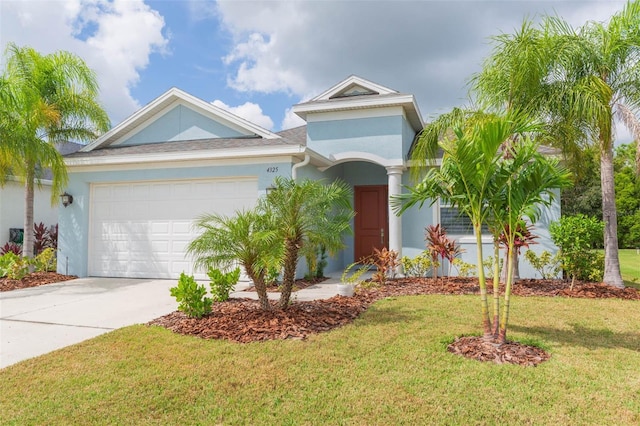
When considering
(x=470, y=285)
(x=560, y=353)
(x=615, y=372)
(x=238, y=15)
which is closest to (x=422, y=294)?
(x=470, y=285)

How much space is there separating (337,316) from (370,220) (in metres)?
6.89

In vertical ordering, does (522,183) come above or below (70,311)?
above

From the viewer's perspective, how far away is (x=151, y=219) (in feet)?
35.3

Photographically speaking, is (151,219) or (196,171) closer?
(196,171)

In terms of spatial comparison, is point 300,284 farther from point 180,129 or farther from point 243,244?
point 180,129

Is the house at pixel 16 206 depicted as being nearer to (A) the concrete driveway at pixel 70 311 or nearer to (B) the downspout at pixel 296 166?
(A) the concrete driveway at pixel 70 311

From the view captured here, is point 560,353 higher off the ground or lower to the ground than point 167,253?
lower

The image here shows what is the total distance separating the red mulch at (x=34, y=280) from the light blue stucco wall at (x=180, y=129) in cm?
423

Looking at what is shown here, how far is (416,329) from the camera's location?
5.60m

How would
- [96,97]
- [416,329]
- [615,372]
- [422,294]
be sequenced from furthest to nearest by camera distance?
[96,97] → [422,294] → [416,329] → [615,372]

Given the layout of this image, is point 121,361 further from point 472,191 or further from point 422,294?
point 422,294

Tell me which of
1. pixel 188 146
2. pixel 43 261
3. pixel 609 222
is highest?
pixel 188 146

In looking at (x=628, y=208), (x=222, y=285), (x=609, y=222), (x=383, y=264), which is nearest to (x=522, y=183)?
(x=383, y=264)

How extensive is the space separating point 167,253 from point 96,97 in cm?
535
